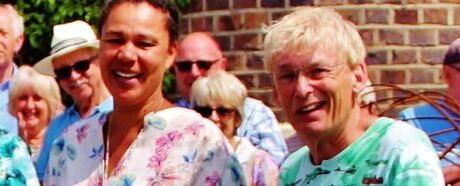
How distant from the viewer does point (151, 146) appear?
447cm

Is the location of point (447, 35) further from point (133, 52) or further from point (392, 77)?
point (133, 52)

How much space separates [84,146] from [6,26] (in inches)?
116

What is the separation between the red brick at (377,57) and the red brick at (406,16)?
0.21 meters

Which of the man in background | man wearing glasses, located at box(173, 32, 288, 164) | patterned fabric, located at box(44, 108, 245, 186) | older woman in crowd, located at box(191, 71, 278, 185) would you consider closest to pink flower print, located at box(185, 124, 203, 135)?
patterned fabric, located at box(44, 108, 245, 186)

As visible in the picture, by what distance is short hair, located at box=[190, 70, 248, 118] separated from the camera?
21.0 ft

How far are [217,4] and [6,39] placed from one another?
60.7 inches

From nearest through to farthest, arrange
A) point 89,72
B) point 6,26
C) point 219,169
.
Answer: point 219,169, point 89,72, point 6,26

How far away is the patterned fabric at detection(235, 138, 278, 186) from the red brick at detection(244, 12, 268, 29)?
2.12m

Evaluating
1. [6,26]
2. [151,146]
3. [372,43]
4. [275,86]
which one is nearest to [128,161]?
[151,146]

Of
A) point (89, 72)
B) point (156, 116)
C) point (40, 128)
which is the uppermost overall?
point (156, 116)

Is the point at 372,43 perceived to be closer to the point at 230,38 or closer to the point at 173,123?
the point at 230,38

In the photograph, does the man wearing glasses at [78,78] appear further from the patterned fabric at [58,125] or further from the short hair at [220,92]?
the short hair at [220,92]

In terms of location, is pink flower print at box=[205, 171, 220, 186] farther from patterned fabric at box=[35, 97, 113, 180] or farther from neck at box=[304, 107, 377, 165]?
patterned fabric at box=[35, 97, 113, 180]

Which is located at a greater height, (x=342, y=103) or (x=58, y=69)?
(x=342, y=103)
